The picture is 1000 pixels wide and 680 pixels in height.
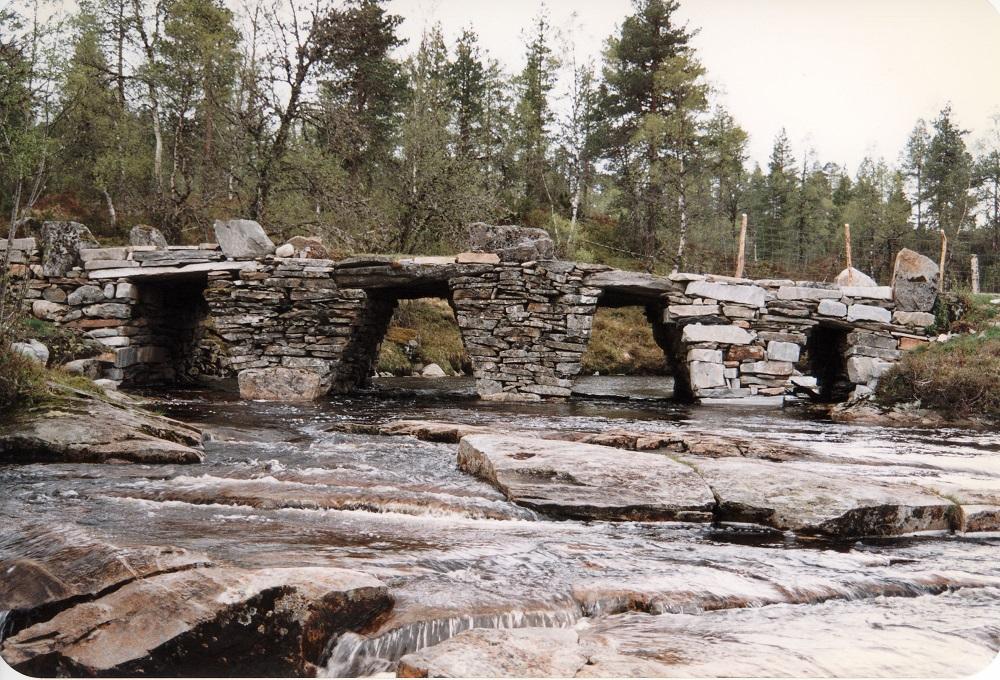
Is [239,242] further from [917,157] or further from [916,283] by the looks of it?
[916,283]

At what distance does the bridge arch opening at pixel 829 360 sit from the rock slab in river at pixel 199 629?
36.7 feet

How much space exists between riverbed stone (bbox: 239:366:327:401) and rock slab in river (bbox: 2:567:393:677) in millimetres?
8353

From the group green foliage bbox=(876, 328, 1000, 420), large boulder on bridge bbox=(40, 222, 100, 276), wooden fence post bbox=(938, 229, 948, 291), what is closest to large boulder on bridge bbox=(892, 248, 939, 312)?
wooden fence post bbox=(938, 229, 948, 291)

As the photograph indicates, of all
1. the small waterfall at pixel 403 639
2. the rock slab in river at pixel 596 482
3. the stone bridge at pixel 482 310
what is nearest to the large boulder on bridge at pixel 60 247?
the stone bridge at pixel 482 310

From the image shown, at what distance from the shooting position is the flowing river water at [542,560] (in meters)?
2.12

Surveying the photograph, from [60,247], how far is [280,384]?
4.88 metres

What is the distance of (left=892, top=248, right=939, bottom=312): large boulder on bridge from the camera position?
33.4 ft

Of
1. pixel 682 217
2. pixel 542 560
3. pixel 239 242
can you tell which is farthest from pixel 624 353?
pixel 542 560

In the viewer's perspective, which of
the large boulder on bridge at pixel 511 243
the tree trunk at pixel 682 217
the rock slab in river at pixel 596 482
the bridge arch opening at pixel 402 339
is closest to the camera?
the rock slab in river at pixel 596 482

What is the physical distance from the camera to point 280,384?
33.7 feet

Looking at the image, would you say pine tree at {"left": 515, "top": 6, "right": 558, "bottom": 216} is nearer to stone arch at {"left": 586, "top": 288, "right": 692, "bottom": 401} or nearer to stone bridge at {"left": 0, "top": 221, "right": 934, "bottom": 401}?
stone bridge at {"left": 0, "top": 221, "right": 934, "bottom": 401}

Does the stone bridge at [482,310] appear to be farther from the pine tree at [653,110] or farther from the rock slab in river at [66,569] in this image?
the rock slab in river at [66,569]

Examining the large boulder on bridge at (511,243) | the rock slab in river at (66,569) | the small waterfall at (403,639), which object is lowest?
the small waterfall at (403,639)

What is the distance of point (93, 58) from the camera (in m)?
16.2
